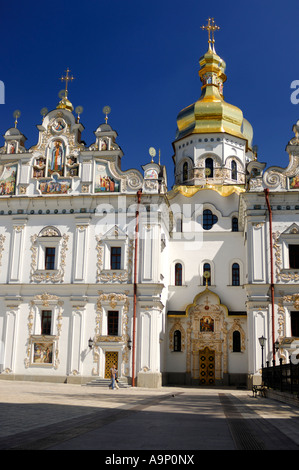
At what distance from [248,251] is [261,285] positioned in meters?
2.18

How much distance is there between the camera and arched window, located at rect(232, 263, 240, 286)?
34034mm

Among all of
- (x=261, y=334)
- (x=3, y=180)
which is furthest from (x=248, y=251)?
(x=3, y=180)

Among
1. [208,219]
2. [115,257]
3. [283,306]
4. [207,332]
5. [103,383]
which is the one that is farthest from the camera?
[208,219]

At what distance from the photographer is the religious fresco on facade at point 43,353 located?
97.7 ft

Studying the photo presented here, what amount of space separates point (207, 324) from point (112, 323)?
6769 millimetres

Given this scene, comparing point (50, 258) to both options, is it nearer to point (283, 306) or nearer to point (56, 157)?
point (56, 157)

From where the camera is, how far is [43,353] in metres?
29.9

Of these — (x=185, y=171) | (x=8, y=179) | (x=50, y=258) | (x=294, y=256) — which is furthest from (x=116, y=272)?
(x=185, y=171)

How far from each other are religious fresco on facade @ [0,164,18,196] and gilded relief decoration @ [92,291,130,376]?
29.8ft

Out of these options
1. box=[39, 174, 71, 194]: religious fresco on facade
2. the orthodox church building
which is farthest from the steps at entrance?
box=[39, 174, 71, 194]: religious fresco on facade

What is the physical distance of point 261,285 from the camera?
2883 centimetres

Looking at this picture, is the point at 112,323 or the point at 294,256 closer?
the point at 112,323

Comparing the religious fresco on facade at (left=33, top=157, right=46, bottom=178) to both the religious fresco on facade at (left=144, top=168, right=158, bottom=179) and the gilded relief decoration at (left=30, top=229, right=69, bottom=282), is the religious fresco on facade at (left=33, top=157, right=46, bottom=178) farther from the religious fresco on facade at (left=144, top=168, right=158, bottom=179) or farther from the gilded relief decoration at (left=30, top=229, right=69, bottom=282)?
the religious fresco on facade at (left=144, top=168, right=158, bottom=179)
